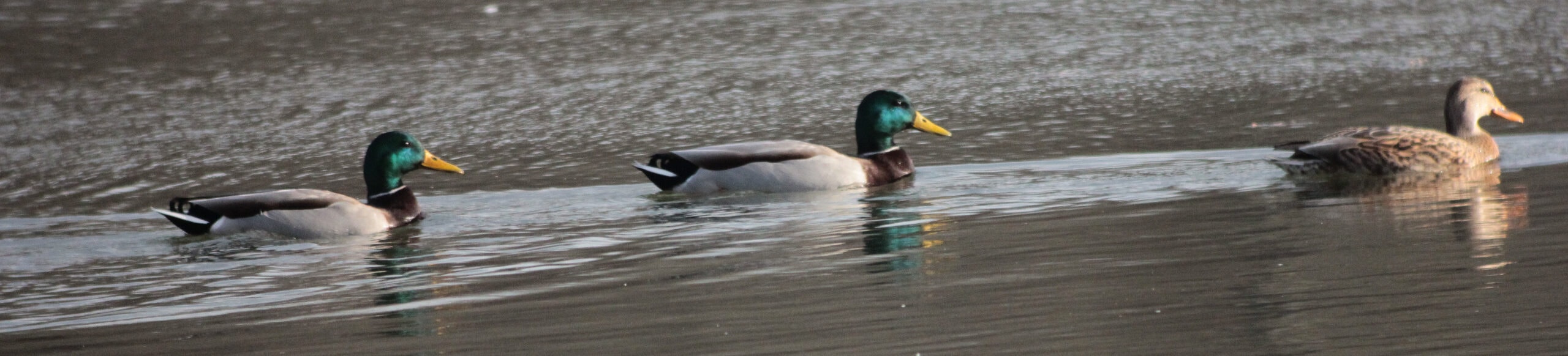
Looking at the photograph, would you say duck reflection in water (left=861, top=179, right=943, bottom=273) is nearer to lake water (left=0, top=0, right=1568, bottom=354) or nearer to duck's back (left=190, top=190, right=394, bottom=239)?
lake water (left=0, top=0, right=1568, bottom=354)

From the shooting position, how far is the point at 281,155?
14.3 metres

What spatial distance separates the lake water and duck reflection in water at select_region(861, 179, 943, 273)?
2.0 inches

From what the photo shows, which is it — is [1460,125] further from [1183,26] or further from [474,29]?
[474,29]

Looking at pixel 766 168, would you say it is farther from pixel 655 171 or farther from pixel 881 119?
pixel 881 119

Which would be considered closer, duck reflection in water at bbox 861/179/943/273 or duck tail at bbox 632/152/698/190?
duck reflection in water at bbox 861/179/943/273

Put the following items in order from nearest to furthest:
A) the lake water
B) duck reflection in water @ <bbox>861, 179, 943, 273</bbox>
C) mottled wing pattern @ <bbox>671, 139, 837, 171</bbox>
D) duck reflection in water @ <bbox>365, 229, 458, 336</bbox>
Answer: the lake water
duck reflection in water @ <bbox>365, 229, 458, 336</bbox>
duck reflection in water @ <bbox>861, 179, 943, 273</bbox>
mottled wing pattern @ <bbox>671, 139, 837, 171</bbox>

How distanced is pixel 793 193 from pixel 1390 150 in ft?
11.3

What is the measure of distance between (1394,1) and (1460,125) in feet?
36.9

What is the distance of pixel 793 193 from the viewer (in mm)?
11547

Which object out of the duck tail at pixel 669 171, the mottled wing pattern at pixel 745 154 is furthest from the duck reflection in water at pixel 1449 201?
the duck tail at pixel 669 171

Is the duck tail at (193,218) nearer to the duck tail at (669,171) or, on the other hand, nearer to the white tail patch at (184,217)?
the white tail patch at (184,217)

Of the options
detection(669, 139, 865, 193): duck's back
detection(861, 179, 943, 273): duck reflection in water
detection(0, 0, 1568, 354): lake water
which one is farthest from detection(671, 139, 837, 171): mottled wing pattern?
detection(861, 179, 943, 273): duck reflection in water

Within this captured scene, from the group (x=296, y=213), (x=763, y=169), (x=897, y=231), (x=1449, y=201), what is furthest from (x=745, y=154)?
(x=1449, y=201)

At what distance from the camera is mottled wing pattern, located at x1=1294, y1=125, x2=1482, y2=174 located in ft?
35.1
